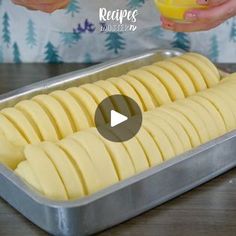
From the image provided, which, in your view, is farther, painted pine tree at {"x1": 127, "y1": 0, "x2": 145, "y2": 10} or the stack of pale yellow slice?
painted pine tree at {"x1": 127, "y1": 0, "x2": 145, "y2": 10}

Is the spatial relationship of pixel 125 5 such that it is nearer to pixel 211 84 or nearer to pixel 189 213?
pixel 211 84

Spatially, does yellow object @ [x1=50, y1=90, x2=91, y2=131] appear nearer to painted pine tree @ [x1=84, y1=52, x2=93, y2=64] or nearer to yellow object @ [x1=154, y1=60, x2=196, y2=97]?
yellow object @ [x1=154, y1=60, x2=196, y2=97]

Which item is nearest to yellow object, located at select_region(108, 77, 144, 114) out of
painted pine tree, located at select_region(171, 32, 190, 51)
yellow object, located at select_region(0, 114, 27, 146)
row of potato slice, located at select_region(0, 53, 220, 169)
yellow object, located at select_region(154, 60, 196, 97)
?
row of potato slice, located at select_region(0, 53, 220, 169)

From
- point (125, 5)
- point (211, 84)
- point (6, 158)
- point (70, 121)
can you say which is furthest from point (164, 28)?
point (6, 158)

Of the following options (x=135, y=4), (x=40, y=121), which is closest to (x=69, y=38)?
(x=135, y=4)

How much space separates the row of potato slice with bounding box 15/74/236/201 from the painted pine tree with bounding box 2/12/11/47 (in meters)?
0.49

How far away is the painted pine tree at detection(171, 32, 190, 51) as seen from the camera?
137 centimetres

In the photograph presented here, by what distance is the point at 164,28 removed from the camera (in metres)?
1.35

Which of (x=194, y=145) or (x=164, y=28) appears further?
(x=164, y=28)

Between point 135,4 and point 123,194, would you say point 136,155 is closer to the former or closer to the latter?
point 123,194

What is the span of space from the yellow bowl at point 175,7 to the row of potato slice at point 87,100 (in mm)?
106

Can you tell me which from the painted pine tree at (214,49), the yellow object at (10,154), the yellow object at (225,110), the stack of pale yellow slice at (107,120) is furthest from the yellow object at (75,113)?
the painted pine tree at (214,49)

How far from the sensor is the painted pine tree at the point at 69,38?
4.47ft

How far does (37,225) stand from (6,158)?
13cm
